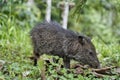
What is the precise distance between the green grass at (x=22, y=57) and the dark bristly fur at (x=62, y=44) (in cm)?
42

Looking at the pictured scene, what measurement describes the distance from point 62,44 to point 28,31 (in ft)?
8.72

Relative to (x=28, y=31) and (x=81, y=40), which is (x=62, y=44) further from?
(x=28, y=31)

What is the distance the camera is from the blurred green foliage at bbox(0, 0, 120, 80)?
628 centimetres

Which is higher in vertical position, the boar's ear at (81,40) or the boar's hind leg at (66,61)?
the boar's ear at (81,40)

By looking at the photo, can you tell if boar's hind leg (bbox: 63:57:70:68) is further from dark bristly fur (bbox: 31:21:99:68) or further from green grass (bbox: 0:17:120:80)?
green grass (bbox: 0:17:120:80)

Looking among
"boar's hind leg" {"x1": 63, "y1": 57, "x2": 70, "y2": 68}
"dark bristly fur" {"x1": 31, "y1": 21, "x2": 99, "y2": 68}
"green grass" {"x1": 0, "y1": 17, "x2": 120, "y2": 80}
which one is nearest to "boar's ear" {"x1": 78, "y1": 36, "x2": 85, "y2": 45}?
"dark bristly fur" {"x1": 31, "y1": 21, "x2": 99, "y2": 68}

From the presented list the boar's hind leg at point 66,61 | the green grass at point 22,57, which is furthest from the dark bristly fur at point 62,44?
the green grass at point 22,57

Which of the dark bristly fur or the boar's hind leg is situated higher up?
the dark bristly fur

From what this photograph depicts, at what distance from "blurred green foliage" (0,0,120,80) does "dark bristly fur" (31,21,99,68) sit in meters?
0.42

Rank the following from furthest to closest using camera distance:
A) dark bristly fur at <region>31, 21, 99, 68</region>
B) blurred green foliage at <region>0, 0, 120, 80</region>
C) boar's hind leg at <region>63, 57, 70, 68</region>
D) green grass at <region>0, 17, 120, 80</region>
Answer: dark bristly fur at <region>31, 21, 99, 68</region> → boar's hind leg at <region>63, 57, 70, 68</region> → blurred green foliage at <region>0, 0, 120, 80</region> → green grass at <region>0, 17, 120, 80</region>

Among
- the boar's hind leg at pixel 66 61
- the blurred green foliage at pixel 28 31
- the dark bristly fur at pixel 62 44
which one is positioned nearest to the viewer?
the blurred green foliage at pixel 28 31

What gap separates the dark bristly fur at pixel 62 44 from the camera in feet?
23.1

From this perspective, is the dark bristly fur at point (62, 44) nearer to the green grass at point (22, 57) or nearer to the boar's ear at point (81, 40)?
the boar's ear at point (81, 40)

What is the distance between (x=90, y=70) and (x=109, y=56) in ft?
5.70
